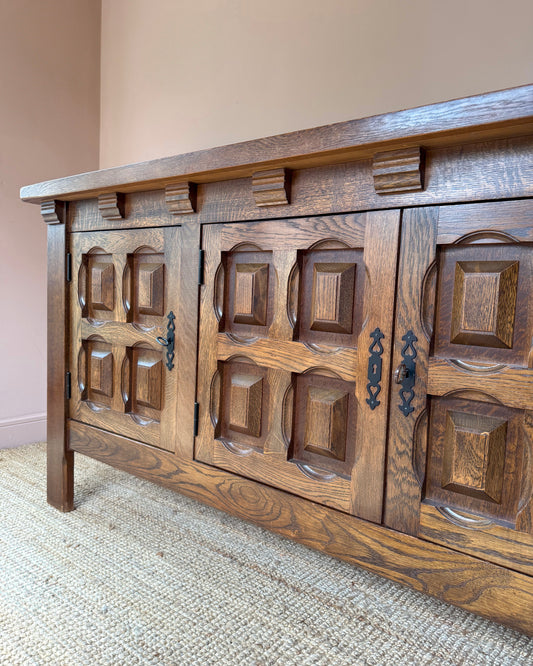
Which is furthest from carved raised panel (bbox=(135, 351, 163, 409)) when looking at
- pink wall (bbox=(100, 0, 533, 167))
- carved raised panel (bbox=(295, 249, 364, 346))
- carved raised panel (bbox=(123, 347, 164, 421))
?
pink wall (bbox=(100, 0, 533, 167))

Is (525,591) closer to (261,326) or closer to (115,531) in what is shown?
(261,326)

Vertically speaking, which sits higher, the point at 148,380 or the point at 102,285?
the point at 102,285

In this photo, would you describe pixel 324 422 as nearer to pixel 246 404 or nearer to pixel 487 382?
pixel 246 404

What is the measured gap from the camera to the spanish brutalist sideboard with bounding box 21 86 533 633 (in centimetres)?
72

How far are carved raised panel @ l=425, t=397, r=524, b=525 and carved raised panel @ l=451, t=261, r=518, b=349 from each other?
104 mm

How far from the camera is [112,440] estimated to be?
4.41ft

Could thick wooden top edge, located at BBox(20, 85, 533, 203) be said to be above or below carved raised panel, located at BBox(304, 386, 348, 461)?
above

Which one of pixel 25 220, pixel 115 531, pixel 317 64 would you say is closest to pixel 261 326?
pixel 115 531

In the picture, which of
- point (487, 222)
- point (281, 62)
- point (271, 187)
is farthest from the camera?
point (281, 62)

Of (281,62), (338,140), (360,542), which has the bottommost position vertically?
(360,542)

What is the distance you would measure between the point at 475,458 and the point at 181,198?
Answer: 2.70ft

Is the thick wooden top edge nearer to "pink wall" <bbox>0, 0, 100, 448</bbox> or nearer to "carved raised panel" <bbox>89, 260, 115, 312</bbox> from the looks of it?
"carved raised panel" <bbox>89, 260, 115, 312</bbox>

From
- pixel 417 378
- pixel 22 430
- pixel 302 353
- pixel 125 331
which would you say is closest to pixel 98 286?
pixel 125 331

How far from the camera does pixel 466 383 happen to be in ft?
2.45
